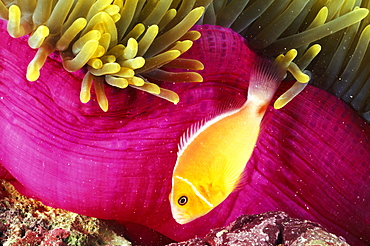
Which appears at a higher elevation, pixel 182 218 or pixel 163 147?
pixel 163 147

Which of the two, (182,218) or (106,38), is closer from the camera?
(106,38)

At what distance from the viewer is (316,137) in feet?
4.13

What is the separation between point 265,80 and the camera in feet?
3.89

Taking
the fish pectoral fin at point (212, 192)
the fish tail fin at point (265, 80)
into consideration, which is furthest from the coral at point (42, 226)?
the fish tail fin at point (265, 80)

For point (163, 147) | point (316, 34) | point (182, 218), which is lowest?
point (182, 218)

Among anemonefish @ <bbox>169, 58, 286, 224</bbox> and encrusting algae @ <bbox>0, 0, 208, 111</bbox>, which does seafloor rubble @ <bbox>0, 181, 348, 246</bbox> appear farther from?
encrusting algae @ <bbox>0, 0, 208, 111</bbox>

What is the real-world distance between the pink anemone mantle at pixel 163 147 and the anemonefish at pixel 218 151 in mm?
38

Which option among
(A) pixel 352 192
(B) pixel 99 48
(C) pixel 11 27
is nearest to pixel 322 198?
(A) pixel 352 192

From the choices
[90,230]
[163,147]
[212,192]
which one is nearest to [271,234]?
[212,192]

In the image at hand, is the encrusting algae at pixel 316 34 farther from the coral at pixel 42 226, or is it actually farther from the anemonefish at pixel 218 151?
the coral at pixel 42 226

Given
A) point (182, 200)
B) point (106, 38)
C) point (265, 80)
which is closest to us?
point (106, 38)

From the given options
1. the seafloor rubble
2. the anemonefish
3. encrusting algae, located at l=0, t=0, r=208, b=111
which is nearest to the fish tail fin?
the anemonefish

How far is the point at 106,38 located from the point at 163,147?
0.33 meters

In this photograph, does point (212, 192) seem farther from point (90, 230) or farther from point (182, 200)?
point (90, 230)
